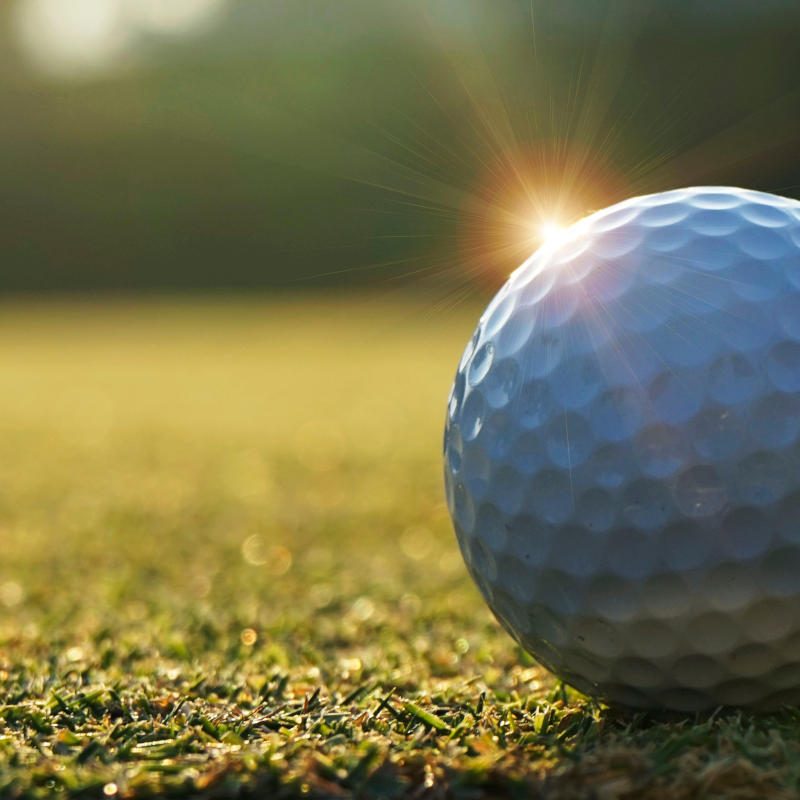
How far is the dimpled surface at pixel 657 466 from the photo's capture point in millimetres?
2486

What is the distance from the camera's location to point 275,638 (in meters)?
3.82

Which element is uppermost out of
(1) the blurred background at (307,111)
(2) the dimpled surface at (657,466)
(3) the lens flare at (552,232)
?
(1) the blurred background at (307,111)

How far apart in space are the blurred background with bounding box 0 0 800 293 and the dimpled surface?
29977mm

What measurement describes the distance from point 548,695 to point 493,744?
59 cm

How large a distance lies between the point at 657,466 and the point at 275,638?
1.79 m

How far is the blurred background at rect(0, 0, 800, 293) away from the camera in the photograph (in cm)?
3369

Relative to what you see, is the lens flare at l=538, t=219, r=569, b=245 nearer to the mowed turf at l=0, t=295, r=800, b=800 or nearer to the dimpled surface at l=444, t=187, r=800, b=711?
the dimpled surface at l=444, t=187, r=800, b=711

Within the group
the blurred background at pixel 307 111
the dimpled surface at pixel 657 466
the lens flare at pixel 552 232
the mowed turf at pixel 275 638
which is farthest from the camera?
the blurred background at pixel 307 111

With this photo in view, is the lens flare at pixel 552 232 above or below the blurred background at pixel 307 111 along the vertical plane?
below

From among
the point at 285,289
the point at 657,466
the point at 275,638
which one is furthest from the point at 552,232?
the point at 285,289

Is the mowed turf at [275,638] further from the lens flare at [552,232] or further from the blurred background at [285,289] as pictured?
the lens flare at [552,232]

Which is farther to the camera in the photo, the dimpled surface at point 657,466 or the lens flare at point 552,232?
the lens flare at point 552,232

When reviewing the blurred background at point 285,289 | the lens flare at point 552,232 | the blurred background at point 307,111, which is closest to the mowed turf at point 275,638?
the blurred background at point 285,289

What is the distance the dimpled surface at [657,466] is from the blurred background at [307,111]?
30.0 m
